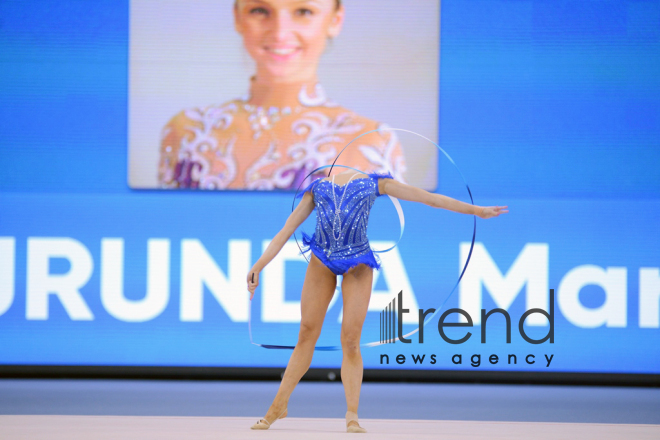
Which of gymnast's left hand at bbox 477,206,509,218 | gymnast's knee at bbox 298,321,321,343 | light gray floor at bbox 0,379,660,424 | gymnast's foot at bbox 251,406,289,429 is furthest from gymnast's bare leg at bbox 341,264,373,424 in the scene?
light gray floor at bbox 0,379,660,424

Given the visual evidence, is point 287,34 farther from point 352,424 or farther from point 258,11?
point 352,424

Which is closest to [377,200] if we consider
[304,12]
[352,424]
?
[304,12]

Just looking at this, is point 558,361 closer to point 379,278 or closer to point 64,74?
point 379,278

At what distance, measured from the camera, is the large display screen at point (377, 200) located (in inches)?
212

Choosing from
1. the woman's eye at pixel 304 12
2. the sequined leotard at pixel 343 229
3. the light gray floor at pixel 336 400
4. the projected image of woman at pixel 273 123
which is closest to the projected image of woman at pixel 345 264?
the sequined leotard at pixel 343 229

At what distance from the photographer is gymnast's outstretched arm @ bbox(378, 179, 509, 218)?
3.12 m

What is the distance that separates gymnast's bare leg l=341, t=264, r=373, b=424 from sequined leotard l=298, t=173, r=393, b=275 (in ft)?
0.20

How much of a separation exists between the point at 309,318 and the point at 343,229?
440 millimetres

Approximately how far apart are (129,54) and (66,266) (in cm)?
168

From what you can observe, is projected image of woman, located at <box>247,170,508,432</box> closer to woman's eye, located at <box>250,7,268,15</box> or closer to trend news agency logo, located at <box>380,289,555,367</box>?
trend news agency logo, located at <box>380,289,555,367</box>

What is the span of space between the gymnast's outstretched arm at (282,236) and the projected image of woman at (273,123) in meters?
1.95

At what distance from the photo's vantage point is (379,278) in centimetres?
541

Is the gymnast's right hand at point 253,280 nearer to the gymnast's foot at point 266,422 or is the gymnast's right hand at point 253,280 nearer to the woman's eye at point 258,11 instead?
the gymnast's foot at point 266,422

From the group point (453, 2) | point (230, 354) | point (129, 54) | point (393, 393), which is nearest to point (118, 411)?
point (230, 354)
